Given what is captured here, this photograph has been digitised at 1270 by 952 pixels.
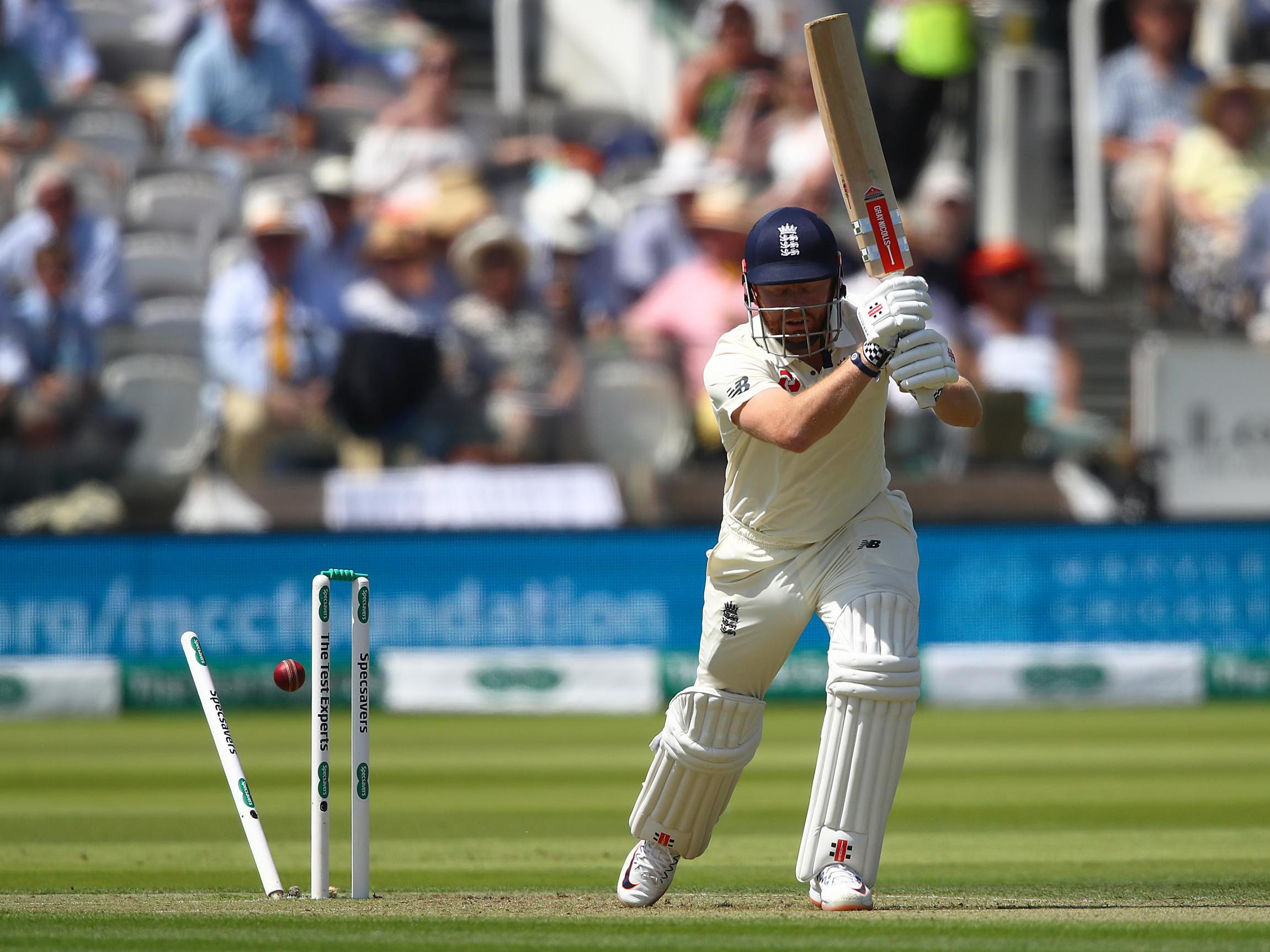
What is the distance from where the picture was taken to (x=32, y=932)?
4.30 m

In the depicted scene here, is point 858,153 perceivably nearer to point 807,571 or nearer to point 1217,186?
point 807,571

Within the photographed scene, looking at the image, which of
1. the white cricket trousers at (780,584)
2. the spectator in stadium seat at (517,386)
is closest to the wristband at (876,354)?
the white cricket trousers at (780,584)

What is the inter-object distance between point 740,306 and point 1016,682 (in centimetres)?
296

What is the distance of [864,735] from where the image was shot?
14.6ft

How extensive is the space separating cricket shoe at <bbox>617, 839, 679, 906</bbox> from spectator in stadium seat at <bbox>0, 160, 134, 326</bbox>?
29.1 feet

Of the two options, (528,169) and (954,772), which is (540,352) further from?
(954,772)

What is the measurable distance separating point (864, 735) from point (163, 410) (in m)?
8.11

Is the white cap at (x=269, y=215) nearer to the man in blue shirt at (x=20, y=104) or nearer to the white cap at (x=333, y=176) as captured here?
the white cap at (x=333, y=176)

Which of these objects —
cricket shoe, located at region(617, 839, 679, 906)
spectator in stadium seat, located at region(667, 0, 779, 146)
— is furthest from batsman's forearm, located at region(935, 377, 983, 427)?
spectator in stadium seat, located at region(667, 0, 779, 146)

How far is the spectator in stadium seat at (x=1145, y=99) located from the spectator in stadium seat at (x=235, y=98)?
6376 mm

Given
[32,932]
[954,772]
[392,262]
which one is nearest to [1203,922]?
[32,932]

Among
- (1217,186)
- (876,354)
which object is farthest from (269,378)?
(876,354)

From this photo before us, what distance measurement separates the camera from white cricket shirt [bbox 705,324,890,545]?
15.2 ft

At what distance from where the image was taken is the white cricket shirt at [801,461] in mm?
4625
